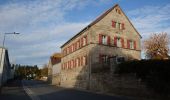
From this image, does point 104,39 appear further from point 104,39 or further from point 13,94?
point 13,94

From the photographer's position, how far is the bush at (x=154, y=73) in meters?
18.6

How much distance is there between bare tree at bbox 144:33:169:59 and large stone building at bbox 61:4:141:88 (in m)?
16.8

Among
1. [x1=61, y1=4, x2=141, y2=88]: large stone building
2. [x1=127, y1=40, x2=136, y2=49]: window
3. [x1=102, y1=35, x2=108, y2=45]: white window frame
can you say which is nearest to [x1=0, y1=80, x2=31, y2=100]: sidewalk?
[x1=61, y1=4, x2=141, y2=88]: large stone building

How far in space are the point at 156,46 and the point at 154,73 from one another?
4159 centimetres

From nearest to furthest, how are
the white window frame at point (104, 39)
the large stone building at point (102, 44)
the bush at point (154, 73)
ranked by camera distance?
the bush at point (154, 73) → the large stone building at point (102, 44) → the white window frame at point (104, 39)

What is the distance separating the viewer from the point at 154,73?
19.2m

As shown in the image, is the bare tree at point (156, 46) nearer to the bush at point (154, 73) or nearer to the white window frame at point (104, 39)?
the white window frame at point (104, 39)

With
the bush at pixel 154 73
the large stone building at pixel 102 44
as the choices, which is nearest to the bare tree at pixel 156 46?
the large stone building at pixel 102 44

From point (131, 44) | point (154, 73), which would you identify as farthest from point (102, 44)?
point (154, 73)

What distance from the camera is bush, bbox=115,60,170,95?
18.6 meters

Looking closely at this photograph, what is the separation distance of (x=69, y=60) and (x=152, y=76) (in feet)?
96.6

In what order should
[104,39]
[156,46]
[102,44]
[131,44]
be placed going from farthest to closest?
[156,46] < [131,44] < [104,39] < [102,44]

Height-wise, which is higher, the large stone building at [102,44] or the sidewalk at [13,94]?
the large stone building at [102,44]

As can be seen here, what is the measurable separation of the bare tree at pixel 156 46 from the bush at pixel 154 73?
115 ft
